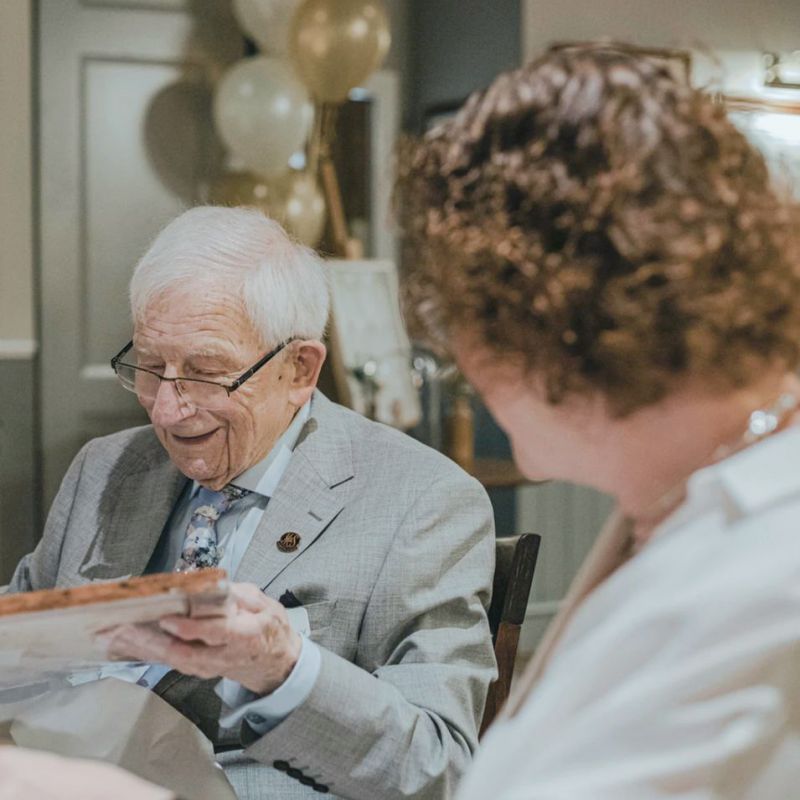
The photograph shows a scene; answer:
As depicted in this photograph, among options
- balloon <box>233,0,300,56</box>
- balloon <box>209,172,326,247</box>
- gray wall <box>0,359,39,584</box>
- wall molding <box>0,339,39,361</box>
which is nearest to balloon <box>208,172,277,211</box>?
balloon <box>209,172,326,247</box>

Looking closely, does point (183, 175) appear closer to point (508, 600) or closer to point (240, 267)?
point (240, 267)

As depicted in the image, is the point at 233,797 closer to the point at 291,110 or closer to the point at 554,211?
the point at 554,211

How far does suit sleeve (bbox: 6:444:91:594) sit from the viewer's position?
1.96 m

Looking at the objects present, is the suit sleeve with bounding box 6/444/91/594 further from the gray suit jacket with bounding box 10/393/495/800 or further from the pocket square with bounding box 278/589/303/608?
the pocket square with bounding box 278/589/303/608

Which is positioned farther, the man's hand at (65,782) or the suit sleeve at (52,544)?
the suit sleeve at (52,544)

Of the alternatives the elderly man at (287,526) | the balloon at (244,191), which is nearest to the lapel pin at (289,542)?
the elderly man at (287,526)

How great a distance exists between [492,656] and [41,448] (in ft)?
12.0

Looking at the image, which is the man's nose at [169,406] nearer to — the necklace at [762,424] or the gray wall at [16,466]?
the necklace at [762,424]

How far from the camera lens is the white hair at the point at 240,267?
1.78 m

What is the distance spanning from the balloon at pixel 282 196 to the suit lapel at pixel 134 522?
2.62 meters

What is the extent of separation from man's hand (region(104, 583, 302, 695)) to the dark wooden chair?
0.50 metres

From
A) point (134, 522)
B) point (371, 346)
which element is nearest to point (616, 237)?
point (134, 522)

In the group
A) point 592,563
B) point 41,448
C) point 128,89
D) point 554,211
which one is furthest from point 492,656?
point 128,89

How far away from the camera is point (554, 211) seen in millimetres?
897
